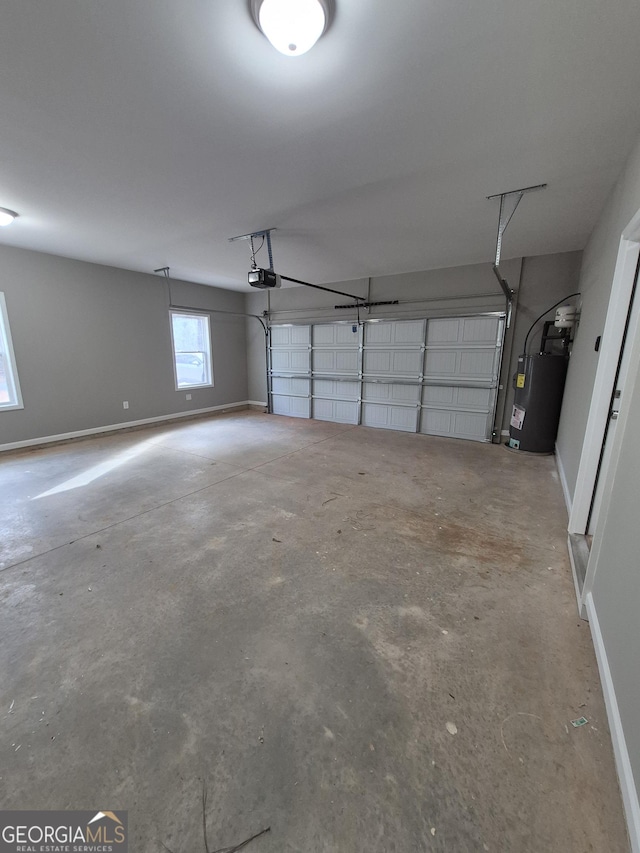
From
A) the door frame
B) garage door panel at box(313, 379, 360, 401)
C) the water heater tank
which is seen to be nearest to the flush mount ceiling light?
the door frame

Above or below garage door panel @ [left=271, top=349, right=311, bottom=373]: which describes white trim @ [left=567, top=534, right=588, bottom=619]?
below

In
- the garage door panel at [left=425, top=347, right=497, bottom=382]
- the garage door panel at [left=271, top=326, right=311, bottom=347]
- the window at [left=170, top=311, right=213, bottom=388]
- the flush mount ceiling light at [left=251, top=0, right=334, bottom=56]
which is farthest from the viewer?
the garage door panel at [left=271, top=326, right=311, bottom=347]

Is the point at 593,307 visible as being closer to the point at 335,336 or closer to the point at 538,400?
the point at 538,400

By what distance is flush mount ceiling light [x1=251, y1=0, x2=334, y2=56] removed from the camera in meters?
1.26

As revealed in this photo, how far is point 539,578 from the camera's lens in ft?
6.96

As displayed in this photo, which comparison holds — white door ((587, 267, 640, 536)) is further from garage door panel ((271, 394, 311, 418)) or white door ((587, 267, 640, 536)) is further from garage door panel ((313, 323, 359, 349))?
garage door panel ((271, 394, 311, 418))

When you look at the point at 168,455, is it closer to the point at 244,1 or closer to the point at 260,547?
the point at 260,547

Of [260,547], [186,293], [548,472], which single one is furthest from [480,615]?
[186,293]

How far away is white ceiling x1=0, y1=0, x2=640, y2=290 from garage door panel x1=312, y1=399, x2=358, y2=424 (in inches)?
141

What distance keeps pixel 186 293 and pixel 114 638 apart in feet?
20.7

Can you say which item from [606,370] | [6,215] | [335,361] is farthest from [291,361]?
[606,370]

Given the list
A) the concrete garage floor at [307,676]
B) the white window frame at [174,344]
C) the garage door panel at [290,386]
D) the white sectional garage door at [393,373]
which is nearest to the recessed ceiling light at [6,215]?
the concrete garage floor at [307,676]

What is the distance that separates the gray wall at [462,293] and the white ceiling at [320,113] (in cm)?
122

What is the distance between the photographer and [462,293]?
17.3 feet
